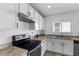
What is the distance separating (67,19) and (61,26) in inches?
18.4

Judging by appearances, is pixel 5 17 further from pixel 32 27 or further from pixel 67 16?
pixel 67 16

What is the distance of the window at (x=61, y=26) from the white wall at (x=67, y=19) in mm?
164

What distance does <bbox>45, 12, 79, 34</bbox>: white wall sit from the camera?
3.44 meters

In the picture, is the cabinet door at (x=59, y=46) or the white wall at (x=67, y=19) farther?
the white wall at (x=67, y=19)

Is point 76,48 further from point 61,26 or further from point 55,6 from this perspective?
point 55,6

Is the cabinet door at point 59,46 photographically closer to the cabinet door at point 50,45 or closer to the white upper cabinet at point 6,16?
the cabinet door at point 50,45

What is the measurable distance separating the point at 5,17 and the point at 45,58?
726 mm

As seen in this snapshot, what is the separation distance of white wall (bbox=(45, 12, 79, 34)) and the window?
164 millimetres

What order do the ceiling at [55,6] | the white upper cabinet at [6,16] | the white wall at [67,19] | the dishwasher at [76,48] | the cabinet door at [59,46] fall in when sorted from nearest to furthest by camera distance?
the white upper cabinet at [6,16] → the ceiling at [55,6] → the dishwasher at [76,48] → the cabinet door at [59,46] → the white wall at [67,19]

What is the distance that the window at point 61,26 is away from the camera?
12.2ft

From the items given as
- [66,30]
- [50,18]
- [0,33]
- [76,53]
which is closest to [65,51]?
[76,53]

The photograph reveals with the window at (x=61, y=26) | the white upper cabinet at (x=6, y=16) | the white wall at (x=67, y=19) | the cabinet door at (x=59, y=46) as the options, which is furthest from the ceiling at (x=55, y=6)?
the cabinet door at (x=59, y=46)

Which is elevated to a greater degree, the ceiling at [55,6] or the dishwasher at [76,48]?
the ceiling at [55,6]

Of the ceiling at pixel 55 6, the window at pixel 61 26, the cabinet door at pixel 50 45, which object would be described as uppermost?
the ceiling at pixel 55 6
